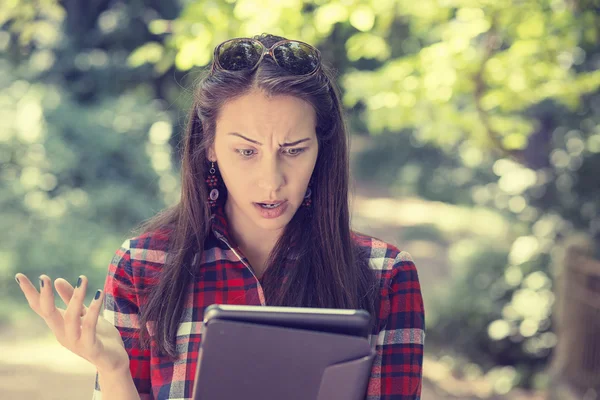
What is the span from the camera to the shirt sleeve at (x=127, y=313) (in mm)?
1729

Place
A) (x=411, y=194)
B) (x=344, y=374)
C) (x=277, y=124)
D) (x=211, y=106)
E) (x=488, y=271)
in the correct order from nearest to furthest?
(x=344, y=374) < (x=277, y=124) < (x=211, y=106) < (x=488, y=271) < (x=411, y=194)

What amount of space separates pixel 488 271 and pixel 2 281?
15.6 ft

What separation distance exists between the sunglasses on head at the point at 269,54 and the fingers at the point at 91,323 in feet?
2.19

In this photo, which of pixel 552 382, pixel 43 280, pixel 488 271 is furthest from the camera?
pixel 488 271

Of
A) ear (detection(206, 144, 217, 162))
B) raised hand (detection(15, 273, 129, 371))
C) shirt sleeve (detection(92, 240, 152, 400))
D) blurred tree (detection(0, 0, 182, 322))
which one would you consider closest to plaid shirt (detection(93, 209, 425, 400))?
shirt sleeve (detection(92, 240, 152, 400))

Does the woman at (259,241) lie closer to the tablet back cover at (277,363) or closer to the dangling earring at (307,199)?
the dangling earring at (307,199)

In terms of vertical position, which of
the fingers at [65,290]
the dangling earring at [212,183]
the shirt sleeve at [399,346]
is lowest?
the shirt sleeve at [399,346]

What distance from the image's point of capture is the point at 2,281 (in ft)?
25.4

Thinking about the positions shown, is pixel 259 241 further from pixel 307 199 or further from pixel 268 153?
pixel 268 153

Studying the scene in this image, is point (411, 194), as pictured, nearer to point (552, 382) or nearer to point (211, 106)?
point (552, 382)

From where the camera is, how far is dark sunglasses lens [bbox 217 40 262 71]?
1793 millimetres

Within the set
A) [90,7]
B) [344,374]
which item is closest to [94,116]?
[90,7]

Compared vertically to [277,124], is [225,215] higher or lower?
lower

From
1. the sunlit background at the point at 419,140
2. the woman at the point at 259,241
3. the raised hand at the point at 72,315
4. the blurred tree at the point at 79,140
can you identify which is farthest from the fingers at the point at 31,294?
the blurred tree at the point at 79,140
